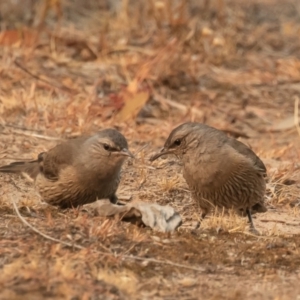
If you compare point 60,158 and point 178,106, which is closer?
point 60,158

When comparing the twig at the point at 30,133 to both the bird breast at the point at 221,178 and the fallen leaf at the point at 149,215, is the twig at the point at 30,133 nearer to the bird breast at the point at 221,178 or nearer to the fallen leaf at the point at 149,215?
the bird breast at the point at 221,178

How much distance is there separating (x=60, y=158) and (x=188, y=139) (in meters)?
0.91

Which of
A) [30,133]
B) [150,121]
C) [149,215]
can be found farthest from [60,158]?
[150,121]

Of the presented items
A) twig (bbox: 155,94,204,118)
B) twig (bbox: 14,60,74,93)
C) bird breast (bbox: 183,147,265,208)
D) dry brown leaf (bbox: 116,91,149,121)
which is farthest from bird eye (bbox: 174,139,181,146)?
twig (bbox: 14,60,74,93)

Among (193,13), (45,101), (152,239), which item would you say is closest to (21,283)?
(152,239)

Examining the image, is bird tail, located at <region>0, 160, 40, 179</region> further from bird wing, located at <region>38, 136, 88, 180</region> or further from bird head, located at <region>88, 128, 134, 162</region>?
bird head, located at <region>88, 128, 134, 162</region>

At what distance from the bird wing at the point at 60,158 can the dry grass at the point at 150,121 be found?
26 cm

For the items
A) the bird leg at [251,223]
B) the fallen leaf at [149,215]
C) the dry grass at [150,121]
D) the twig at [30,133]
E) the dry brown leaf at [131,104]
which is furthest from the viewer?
the dry brown leaf at [131,104]

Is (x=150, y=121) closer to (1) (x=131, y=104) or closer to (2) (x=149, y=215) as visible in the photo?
(1) (x=131, y=104)

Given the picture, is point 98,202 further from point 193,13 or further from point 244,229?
point 193,13

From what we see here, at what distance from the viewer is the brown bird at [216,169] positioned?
6.15 metres

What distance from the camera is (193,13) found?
42.6 feet

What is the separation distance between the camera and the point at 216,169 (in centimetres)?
614

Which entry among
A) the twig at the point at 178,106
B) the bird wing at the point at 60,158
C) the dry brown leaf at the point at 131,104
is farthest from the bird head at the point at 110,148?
the twig at the point at 178,106
